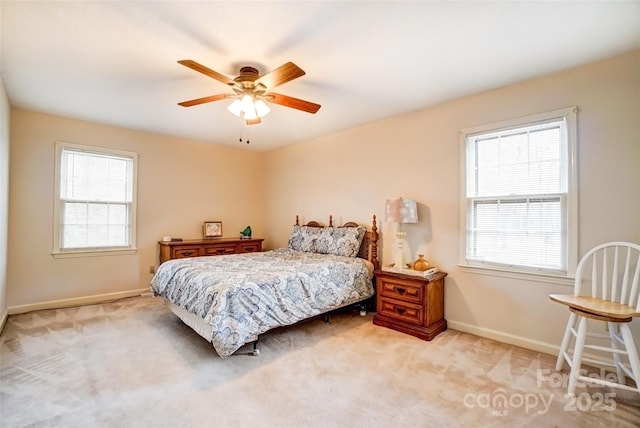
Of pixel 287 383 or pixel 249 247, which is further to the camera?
pixel 249 247

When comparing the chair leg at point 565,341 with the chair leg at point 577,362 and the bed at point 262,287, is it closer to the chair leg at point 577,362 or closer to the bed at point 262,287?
the chair leg at point 577,362

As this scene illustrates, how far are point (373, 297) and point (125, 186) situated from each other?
161 inches

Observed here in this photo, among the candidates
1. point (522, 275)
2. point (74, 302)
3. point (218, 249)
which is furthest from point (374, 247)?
point (74, 302)

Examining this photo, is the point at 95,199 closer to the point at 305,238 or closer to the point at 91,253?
the point at 91,253

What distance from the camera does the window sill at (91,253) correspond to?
12.9 ft

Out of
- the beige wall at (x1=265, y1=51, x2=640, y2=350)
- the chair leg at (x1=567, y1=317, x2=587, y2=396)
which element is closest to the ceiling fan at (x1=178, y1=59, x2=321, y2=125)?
the beige wall at (x1=265, y1=51, x2=640, y2=350)

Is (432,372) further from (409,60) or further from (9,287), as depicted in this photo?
(9,287)

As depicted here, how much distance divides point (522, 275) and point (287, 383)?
2.41 meters

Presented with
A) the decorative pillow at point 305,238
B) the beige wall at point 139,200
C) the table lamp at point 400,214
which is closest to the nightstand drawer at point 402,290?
the table lamp at point 400,214

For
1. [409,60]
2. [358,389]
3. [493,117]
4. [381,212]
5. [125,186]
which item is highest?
[409,60]

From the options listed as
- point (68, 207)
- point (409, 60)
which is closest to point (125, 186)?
point (68, 207)

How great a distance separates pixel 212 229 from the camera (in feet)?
17.4

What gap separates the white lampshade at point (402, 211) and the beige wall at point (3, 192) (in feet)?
13.7

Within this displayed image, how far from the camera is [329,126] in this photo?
4.36 m
